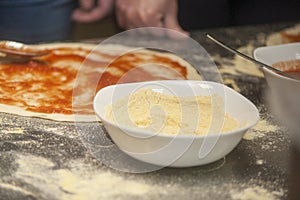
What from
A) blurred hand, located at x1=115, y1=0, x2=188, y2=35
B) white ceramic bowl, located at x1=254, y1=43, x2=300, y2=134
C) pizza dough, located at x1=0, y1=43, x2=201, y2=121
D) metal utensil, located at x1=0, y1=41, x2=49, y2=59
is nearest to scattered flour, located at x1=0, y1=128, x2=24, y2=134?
pizza dough, located at x1=0, y1=43, x2=201, y2=121

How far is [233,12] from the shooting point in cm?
195

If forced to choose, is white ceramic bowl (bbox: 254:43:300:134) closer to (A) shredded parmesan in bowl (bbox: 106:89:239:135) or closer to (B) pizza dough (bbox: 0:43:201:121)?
(A) shredded parmesan in bowl (bbox: 106:89:239:135)

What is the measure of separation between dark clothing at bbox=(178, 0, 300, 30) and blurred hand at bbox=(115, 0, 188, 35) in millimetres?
100

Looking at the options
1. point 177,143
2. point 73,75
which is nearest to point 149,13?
point 73,75

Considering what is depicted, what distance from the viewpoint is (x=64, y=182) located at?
0.96 metres

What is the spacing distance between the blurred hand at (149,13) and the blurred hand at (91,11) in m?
0.11

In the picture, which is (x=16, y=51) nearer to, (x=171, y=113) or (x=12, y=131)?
(x=12, y=131)

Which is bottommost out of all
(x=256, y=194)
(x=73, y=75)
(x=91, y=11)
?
(x=91, y=11)

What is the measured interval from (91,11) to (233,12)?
0.50m

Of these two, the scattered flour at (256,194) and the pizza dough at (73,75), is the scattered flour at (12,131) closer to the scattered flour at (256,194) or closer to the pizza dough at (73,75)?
the pizza dough at (73,75)

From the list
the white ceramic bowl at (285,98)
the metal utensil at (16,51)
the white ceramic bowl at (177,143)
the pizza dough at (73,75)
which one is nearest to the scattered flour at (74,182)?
the white ceramic bowl at (177,143)

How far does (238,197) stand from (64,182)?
11.5 inches

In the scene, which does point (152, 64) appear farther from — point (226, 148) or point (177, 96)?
point (226, 148)

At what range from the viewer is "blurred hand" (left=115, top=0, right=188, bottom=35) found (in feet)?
5.84
